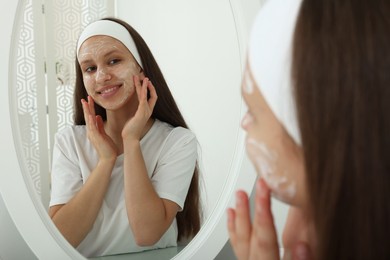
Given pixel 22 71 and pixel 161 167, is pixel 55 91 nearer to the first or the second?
pixel 22 71

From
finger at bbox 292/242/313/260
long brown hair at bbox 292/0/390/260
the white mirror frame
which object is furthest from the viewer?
the white mirror frame

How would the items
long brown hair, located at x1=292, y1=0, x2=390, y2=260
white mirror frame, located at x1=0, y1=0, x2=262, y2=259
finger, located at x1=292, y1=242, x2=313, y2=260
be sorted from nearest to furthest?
long brown hair, located at x1=292, y1=0, x2=390, y2=260, finger, located at x1=292, y1=242, x2=313, y2=260, white mirror frame, located at x1=0, y1=0, x2=262, y2=259

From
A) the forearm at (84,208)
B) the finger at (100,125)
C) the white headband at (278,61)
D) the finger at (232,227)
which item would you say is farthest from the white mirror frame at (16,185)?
the white headband at (278,61)

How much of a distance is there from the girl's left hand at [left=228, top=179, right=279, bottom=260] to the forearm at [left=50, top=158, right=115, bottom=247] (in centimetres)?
30

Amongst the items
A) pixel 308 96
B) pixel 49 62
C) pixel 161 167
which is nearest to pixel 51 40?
pixel 49 62

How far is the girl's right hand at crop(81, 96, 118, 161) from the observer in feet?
2.45

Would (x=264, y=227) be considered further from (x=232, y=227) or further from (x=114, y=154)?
(x=114, y=154)

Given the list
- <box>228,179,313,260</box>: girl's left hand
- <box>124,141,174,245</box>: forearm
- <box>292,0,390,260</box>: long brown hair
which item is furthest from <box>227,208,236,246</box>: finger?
<box>124,141,174,245</box>: forearm

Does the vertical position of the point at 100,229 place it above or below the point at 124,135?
below

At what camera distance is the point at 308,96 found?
378mm

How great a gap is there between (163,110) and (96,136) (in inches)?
4.7

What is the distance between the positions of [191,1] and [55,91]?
0.88ft

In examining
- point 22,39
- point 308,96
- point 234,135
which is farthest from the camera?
point 234,135

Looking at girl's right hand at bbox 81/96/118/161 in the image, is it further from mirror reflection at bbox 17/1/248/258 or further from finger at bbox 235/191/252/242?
finger at bbox 235/191/252/242
